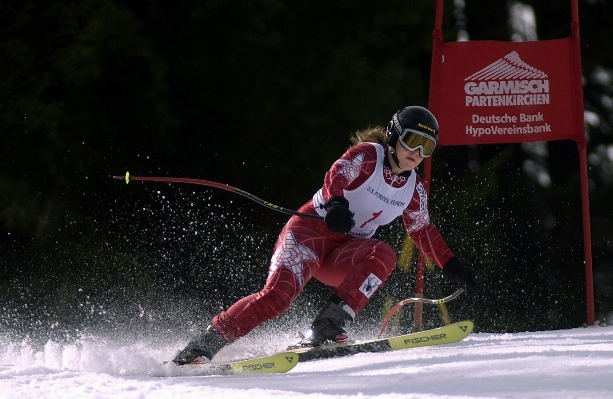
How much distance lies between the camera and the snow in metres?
2.15

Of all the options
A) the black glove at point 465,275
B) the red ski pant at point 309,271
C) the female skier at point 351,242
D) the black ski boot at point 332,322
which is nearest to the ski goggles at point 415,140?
the female skier at point 351,242

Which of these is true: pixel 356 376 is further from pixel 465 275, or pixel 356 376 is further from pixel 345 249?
pixel 465 275

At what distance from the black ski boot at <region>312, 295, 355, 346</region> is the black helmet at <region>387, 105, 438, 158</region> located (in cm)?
67

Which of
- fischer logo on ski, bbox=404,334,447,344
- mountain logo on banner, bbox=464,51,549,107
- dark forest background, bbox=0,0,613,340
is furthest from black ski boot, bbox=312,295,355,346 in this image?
dark forest background, bbox=0,0,613,340

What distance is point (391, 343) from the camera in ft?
10.5

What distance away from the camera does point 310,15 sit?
6.35m

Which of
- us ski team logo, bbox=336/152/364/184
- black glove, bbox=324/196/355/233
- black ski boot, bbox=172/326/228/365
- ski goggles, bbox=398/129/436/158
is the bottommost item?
black ski boot, bbox=172/326/228/365

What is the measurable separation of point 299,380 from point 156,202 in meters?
3.92

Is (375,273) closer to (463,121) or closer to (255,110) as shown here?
(463,121)

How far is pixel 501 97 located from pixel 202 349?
203 cm

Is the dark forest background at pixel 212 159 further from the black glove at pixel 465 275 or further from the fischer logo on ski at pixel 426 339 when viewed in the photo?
the fischer logo on ski at pixel 426 339

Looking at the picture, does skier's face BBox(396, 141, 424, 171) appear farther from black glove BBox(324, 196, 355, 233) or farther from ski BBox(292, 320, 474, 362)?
ski BBox(292, 320, 474, 362)

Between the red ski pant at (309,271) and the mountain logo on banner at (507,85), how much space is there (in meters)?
1.19

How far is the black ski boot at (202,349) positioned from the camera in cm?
299
